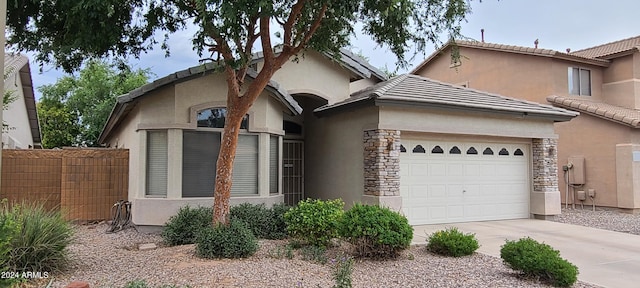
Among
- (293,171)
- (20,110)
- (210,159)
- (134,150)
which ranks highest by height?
(20,110)

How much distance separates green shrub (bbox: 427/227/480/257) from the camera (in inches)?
333

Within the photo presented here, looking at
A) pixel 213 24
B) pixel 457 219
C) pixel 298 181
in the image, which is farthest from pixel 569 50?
pixel 213 24

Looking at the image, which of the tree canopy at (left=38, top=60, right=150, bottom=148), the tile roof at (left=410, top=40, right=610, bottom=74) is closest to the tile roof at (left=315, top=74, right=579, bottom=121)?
the tile roof at (left=410, top=40, right=610, bottom=74)

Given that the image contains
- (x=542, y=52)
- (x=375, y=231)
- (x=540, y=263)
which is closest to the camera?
(x=540, y=263)

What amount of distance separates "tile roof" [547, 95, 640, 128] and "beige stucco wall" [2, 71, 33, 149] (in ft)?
68.1

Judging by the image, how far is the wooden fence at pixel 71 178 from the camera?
1225 centimetres

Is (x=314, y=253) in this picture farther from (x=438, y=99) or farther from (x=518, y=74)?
(x=518, y=74)

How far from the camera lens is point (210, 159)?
36.2 ft

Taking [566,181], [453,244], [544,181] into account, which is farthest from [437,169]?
[566,181]

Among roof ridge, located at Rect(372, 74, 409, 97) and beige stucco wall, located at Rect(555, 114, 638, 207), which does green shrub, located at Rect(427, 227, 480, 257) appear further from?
beige stucco wall, located at Rect(555, 114, 638, 207)

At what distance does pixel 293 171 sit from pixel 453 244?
7757 millimetres

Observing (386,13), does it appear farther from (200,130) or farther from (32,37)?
(32,37)

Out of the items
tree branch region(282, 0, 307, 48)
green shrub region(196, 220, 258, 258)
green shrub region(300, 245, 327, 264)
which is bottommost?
green shrub region(300, 245, 327, 264)

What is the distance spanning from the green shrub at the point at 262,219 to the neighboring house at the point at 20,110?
10.3 m
